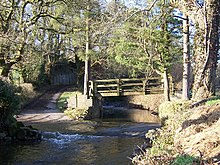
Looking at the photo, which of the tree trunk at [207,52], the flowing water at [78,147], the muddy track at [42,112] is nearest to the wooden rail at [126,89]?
the muddy track at [42,112]

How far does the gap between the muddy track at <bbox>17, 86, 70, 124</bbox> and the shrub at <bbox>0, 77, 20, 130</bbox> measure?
4.40 metres

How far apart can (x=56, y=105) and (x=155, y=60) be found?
369 inches

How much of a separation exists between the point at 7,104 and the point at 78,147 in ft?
10.3

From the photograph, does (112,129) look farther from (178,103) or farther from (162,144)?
(162,144)

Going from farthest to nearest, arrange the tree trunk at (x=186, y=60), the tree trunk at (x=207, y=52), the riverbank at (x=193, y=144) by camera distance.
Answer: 1. the tree trunk at (x=186, y=60)
2. the tree trunk at (x=207, y=52)
3. the riverbank at (x=193, y=144)

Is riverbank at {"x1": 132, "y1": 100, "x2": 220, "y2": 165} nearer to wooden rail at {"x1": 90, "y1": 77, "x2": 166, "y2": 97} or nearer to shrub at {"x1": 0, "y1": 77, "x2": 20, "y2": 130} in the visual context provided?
Answer: shrub at {"x1": 0, "y1": 77, "x2": 20, "y2": 130}

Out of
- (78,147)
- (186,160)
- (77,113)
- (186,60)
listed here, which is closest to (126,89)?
(77,113)

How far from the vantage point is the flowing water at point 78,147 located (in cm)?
→ 970

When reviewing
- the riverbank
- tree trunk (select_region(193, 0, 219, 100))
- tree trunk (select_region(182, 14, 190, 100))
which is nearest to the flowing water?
tree trunk (select_region(182, 14, 190, 100))

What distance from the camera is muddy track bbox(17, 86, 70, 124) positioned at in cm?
1785

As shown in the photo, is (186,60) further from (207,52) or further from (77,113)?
(77,113)

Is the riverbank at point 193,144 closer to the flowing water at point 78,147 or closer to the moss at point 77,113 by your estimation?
the flowing water at point 78,147

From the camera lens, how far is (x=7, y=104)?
40.3ft

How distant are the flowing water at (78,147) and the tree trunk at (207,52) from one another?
295cm
